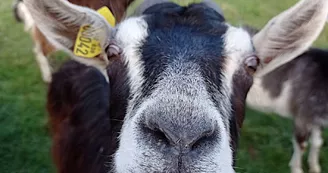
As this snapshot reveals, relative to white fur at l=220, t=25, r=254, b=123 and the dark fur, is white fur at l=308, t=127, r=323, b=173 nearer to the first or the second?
the dark fur

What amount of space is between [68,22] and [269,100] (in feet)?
11.1

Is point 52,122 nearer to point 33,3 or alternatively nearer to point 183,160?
point 33,3

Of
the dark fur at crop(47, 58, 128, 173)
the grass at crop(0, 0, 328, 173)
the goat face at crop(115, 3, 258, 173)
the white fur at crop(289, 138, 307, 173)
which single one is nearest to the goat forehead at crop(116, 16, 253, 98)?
the goat face at crop(115, 3, 258, 173)

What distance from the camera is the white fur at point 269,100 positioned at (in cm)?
569

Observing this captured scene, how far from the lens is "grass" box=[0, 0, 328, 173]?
5.63 m

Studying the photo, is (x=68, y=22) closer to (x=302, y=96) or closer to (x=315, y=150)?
(x=302, y=96)

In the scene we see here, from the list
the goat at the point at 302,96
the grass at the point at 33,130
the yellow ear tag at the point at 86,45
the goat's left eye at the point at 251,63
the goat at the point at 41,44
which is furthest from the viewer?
the goat at the point at 41,44

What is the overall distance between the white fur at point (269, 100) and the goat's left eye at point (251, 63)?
2.78 metres

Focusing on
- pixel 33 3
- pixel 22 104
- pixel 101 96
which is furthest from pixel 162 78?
pixel 22 104

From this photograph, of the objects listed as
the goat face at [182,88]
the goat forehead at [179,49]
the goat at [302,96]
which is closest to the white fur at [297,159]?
the goat at [302,96]

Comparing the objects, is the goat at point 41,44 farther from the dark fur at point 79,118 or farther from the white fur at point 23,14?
the dark fur at point 79,118

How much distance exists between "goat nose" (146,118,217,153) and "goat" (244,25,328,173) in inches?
129

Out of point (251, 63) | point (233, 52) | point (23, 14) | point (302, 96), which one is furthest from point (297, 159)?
point (23, 14)

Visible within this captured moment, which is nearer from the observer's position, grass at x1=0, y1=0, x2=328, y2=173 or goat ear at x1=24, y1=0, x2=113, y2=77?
goat ear at x1=24, y1=0, x2=113, y2=77
